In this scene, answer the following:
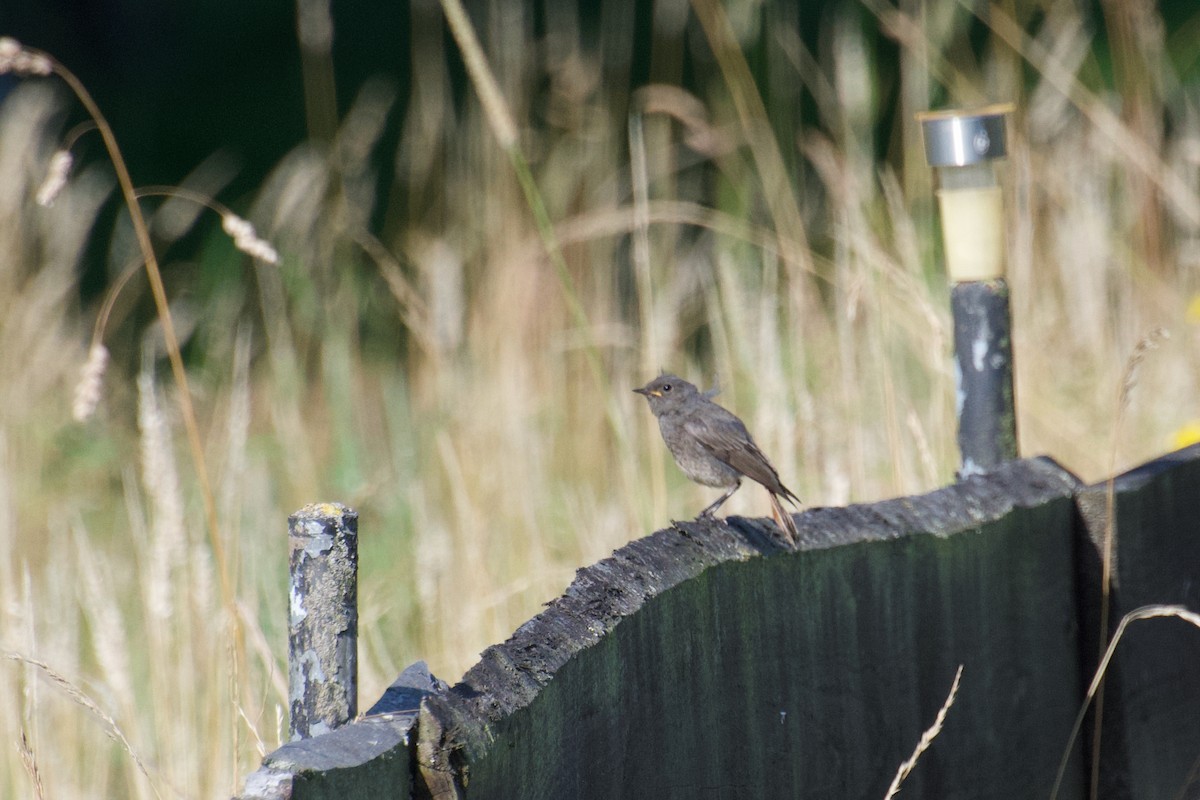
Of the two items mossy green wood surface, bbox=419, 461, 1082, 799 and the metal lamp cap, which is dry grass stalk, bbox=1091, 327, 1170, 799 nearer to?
mossy green wood surface, bbox=419, 461, 1082, 799

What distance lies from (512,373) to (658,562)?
77.7 inches

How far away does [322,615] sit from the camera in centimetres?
114

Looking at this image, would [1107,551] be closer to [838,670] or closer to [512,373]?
[838,670]

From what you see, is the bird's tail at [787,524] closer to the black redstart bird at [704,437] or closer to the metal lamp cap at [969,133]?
the black redstart bird at [704,437]

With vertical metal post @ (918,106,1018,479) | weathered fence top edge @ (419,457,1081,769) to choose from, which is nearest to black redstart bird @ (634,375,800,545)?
vertical metal post @ (918,106,1018,479)

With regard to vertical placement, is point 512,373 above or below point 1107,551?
above

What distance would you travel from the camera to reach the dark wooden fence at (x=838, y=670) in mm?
1150

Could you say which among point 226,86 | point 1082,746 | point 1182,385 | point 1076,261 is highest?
point 226,86

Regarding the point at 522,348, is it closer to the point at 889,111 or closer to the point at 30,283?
the point at 30,283

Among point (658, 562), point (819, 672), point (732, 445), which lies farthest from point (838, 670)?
point (732, 445)

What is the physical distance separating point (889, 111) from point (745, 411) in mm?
4656

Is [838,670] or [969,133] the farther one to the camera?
[969,133]

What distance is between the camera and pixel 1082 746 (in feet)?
6.31

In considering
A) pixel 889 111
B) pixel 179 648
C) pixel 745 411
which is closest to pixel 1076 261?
pixel 745 411
